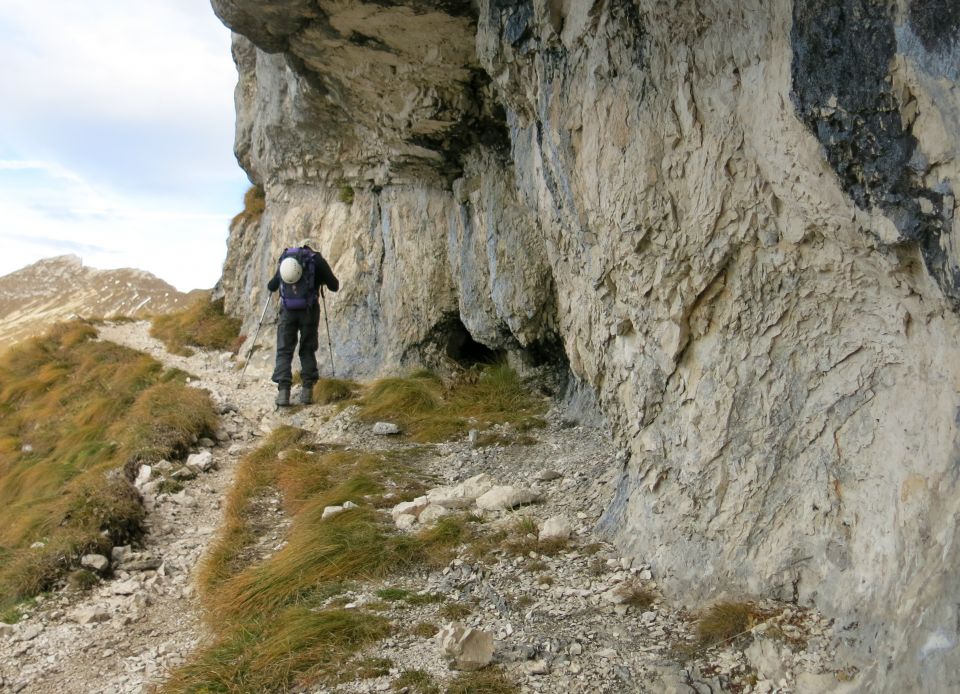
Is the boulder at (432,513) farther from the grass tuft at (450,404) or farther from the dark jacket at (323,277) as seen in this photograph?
the dark jacket at (323,277)

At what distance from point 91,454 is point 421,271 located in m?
6.68

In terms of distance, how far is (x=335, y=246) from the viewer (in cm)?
1609

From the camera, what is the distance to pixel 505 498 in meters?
7.43

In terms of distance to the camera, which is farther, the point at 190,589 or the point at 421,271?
the point at 421,271

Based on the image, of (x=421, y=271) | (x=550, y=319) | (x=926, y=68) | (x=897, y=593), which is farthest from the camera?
(x=421, y=271)

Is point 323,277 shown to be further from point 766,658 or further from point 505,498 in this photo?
point 766,658

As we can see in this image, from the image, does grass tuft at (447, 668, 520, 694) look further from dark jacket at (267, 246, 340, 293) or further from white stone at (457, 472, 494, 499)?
dark jacket at (267, 246, 340, 293)

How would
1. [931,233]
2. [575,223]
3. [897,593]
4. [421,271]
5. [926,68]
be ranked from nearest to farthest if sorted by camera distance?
[926,68]
[931,233]
[897,593]
[575,223]
[421,271]

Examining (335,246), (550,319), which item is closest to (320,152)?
(335,246)

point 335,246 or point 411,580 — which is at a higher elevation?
point 335,246

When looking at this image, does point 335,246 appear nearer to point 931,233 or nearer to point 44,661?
point 44,661

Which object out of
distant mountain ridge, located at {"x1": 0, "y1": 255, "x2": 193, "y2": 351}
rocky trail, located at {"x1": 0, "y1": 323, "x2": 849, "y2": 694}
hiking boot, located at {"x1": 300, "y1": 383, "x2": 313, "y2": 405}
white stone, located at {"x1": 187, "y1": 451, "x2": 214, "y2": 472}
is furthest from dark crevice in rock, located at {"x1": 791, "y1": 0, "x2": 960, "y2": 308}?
distant mountain ridge, located at {"x1": 0, "y1": 255, "x2": 193, "y2": 351}

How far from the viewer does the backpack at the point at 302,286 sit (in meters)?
12.2

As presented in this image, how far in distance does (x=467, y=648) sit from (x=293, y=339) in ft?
28.4
